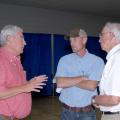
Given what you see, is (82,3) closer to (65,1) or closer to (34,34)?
(65,1)


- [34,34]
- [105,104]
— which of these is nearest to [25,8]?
[34,34]

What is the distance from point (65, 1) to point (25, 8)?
1.68m

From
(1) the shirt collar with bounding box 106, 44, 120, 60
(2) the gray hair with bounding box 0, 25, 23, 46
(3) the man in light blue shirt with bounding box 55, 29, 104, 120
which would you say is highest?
(2) the gray hair with bounding box 0, 25, 23, 46

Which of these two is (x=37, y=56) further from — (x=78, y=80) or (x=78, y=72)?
(x=78, y=80)

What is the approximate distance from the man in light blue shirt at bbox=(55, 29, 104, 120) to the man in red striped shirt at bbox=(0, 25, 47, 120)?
0.45 meters

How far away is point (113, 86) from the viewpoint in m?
2.05

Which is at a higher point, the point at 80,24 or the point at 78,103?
the point at 80,24

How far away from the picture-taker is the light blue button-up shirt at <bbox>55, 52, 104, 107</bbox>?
2.79 m

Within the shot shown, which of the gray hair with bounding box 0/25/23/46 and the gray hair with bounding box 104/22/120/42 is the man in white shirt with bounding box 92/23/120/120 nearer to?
the gray hair with bounding box 104/22/120/42

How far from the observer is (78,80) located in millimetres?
2736

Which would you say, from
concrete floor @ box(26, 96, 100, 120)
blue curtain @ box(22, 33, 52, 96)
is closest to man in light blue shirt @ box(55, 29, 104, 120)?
concrete floor @ box(26, 96, 100, 120)

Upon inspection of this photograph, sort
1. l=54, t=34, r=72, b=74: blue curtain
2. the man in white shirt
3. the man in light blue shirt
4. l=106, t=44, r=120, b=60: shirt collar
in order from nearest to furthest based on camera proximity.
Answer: the man in white shirt
l=106, t=44, r=120, b=60: shirt collar
the man in light blue shirt
l=54, t=34, r=72, b=74: blue curtain

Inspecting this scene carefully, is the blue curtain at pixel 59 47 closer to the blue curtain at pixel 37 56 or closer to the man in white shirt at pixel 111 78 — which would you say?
the blue curtain at pixel 37 56

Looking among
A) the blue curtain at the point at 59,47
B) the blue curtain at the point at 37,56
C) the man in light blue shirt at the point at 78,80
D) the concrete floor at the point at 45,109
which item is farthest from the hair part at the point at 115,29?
the blue curtain at the point at 59,47
